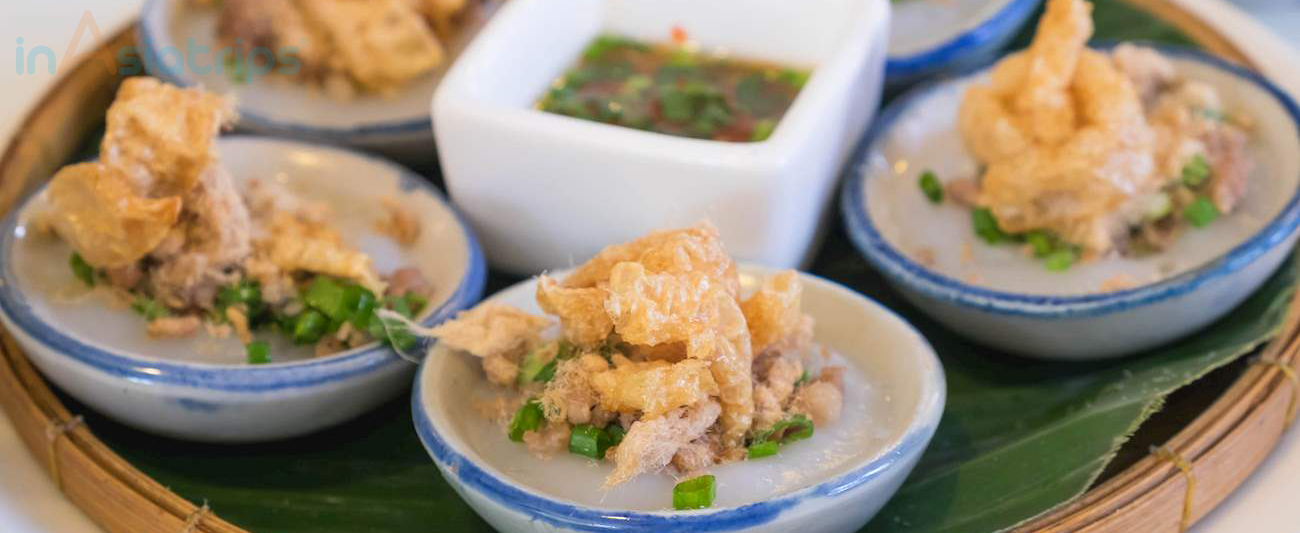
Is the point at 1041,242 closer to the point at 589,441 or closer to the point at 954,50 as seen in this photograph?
the point at 954,50

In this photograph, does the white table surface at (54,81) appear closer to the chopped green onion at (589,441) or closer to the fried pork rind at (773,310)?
the fried pork rind at (773,310)

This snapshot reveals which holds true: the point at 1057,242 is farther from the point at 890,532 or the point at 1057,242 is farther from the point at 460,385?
the point at 460,385

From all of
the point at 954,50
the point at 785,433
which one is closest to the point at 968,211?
the point at 954,50

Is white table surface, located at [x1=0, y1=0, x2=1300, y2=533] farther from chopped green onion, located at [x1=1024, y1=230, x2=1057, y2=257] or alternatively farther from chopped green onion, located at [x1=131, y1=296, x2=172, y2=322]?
chopped green onion, located at [x1=1024, y1=230, x2=1057, y2=257]

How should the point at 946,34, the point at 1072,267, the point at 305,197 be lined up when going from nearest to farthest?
1. the point at 1072,267
2. the point at 305,197
3. the point at 946,34

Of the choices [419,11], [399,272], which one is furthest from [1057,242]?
[419,11]

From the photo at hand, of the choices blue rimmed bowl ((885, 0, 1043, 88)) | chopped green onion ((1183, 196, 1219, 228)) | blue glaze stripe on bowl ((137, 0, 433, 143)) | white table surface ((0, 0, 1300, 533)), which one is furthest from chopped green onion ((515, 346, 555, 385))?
blue rimmed bowl ((885, 0, 1043, 88))
